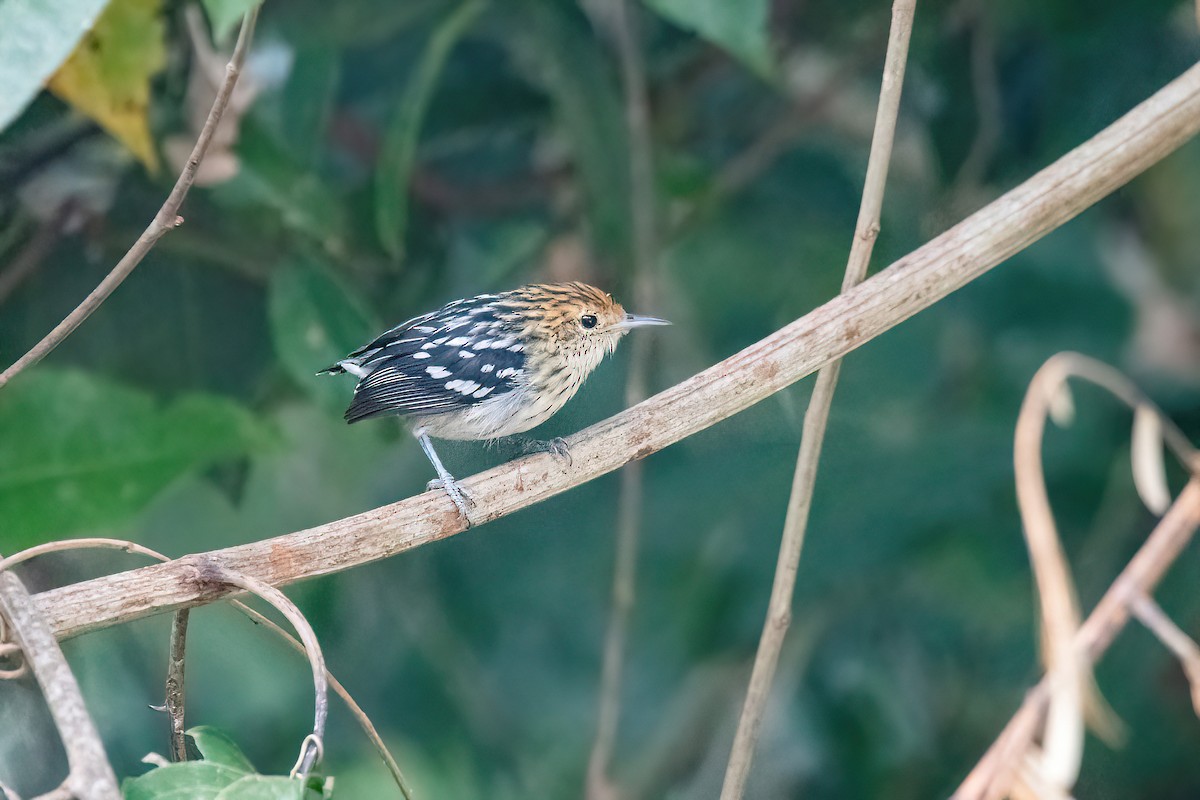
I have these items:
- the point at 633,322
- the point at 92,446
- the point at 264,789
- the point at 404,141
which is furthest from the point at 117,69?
the point at 264,789

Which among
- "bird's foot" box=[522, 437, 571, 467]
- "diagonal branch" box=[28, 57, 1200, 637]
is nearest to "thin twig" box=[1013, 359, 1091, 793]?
"diagonal branch" box=[28, 57, 1200, 637]

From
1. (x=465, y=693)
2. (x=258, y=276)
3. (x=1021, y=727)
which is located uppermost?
(x=258, y=276)

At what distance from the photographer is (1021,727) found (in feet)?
2.50

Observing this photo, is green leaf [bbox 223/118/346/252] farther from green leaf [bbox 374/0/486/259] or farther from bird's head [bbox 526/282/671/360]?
bird's head [bbox 526/282/671/360]

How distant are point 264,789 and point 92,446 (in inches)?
28.9

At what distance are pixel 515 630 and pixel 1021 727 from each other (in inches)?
34.4

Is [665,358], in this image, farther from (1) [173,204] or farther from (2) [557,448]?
(1) [173,204]

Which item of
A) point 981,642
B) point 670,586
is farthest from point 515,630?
point 981,642

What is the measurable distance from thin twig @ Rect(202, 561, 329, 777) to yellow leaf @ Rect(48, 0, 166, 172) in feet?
2.11

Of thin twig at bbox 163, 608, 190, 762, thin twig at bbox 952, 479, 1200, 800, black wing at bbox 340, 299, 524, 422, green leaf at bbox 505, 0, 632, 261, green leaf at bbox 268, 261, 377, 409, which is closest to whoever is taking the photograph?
thin twig at bbox 952, 479, 1200, 800

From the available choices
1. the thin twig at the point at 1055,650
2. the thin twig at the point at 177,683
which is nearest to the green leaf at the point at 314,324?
the thin twig at the point at 177,683

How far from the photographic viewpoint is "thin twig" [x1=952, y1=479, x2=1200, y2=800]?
73cm

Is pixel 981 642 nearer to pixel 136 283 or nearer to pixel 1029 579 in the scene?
pixel 1029 579

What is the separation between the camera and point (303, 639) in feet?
2.45
